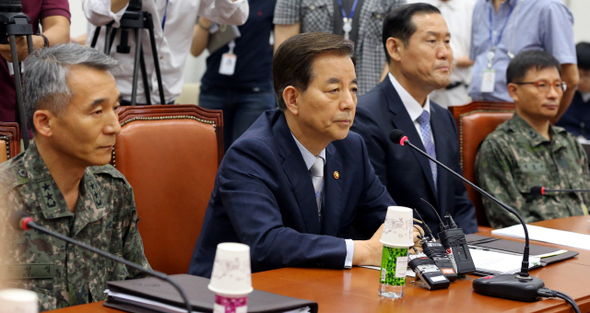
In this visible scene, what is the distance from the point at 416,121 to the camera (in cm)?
272

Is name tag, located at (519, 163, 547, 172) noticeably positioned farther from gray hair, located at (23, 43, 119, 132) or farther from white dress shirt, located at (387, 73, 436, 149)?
gray hair, located at (23, 43, 119, 132)

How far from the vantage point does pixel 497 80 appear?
13.1ft

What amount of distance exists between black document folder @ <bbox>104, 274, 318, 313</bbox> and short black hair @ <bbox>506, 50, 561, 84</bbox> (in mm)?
2533

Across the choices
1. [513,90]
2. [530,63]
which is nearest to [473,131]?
[513,90]

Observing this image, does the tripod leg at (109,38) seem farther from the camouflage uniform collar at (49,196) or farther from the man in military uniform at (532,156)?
the man in military uniform at (532,156)

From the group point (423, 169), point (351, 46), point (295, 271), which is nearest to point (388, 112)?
point (423, 169)

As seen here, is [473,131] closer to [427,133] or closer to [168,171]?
[427,133]

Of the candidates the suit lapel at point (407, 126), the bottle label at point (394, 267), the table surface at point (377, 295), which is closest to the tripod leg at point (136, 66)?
the suit lapel at point (407, 126)

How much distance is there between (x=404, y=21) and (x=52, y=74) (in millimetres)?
1670

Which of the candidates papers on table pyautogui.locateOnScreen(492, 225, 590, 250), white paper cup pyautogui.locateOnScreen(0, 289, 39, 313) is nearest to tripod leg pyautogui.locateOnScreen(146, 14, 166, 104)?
papers on table pyautogui.locateOnScreen(492, 225, 590, 250)

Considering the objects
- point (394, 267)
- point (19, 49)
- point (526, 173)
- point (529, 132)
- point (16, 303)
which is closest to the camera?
point (16, 303)

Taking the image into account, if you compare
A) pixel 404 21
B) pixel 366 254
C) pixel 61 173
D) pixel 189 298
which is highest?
pixel 404 21

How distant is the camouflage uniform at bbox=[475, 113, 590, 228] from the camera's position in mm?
3078

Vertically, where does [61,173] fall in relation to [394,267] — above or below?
above
